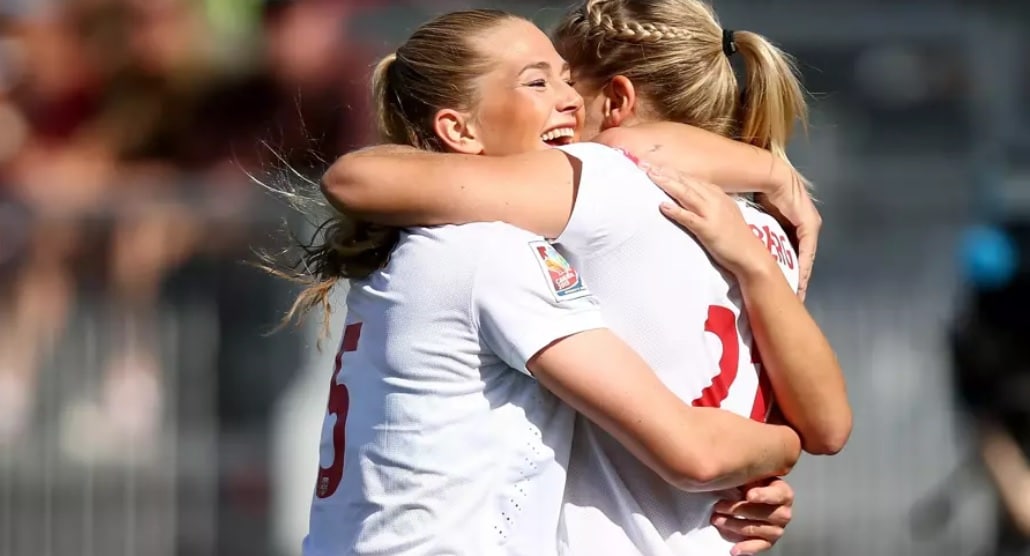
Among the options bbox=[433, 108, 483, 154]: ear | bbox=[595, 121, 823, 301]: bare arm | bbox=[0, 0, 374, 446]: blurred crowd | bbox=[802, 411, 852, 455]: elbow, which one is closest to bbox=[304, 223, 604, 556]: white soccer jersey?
bbox=[433, 108, 483, 154]: ear

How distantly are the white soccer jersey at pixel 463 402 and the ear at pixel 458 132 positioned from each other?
0.22 meters

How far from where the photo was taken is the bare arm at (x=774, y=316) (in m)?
2.57

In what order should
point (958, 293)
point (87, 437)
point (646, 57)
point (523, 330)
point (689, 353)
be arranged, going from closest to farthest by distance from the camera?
point (523, 330)
point (689, 353)
point (646, 57)
point (87, 437)
point (958, 293)

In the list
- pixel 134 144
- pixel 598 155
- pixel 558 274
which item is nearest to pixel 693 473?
pixel 558 274

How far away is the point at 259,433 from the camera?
23.2 feet

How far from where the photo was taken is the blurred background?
22.9 ft

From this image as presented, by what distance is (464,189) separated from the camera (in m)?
2.47

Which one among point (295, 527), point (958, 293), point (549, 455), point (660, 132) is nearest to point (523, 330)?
point (549, 455)

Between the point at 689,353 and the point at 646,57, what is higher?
the point at 646,57

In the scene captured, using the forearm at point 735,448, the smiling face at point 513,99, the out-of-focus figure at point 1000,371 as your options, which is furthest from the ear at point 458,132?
the out-of-focus figure at point 1000,371

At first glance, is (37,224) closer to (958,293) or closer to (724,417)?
(958,293)

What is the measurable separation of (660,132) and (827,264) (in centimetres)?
478

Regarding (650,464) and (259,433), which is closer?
(650,464)

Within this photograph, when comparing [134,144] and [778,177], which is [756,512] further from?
[134,144]
